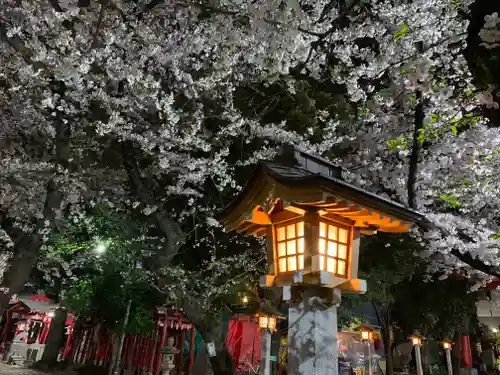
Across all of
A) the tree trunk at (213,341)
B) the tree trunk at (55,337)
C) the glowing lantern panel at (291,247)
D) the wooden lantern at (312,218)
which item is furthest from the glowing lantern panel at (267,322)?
the tree trunk at (55,337)

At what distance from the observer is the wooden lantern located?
451cm

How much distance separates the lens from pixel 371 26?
337 inches

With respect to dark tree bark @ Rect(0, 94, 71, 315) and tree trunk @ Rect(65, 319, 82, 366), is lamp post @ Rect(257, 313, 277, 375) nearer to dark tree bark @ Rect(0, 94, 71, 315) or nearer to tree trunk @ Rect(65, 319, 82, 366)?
dark tree bark @ Rect(0, 94, 71, 315)

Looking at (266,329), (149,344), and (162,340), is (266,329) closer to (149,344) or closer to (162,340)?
(162,340)

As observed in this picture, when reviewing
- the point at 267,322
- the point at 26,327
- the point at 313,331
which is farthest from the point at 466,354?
the point at 26,327

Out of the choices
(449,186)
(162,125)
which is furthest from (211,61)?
(449,186)

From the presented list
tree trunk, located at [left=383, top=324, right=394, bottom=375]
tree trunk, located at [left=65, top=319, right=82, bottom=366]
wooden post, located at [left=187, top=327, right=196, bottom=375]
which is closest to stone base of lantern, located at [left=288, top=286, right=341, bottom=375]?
wooden post, located at [left=187, top=327, right=196, bottom=375]

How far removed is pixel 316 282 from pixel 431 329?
2194 centimetres

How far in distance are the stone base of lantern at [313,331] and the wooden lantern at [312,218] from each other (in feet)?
0.89

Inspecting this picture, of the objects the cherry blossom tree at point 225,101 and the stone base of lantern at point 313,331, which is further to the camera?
the cherry blossom tree at point 225,101

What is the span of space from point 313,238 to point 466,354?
24.2 metres

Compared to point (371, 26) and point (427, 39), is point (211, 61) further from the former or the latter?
point (427, 39)

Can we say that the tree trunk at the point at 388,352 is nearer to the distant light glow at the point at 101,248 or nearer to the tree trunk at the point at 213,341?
the tree trunk at the point at 213,341

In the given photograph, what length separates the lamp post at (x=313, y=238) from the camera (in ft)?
14.9
